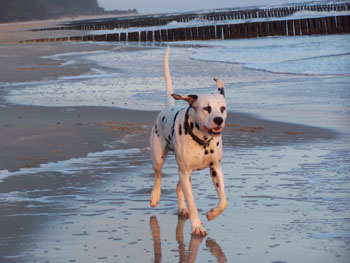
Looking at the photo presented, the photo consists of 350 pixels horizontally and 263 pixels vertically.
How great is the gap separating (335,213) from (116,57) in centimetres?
2457

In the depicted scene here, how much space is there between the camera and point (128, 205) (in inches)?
254

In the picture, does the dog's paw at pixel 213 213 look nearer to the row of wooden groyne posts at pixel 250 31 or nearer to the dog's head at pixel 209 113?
the dog's head at pixel 209 113

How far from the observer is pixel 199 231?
5492 millimetres

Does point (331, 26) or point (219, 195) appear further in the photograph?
point (331, 26)

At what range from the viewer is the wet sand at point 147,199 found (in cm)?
511

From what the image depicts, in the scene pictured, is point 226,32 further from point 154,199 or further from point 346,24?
point 154,199

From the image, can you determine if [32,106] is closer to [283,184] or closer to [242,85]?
[242,85]

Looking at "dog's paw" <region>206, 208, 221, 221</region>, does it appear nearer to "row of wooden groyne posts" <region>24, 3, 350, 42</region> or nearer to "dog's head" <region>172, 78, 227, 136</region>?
"dog's head" <region>172, 78, 227, 136</region>

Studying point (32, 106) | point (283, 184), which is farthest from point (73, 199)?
point (32, 106)

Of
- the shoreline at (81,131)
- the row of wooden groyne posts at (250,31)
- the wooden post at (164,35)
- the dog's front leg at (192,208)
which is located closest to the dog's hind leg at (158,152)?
the dog's front leg at (192,208)

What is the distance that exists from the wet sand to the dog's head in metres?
0.76

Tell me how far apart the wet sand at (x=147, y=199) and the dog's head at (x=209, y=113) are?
0.76 metres

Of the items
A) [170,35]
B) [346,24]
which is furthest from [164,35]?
[346,24]

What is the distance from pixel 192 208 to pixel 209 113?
709 mm
